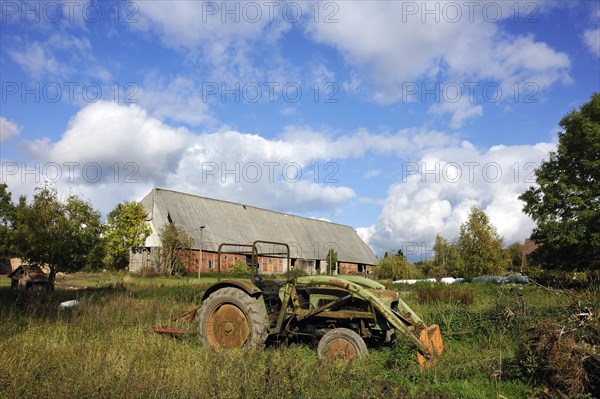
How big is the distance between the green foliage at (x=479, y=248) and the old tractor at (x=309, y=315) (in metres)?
27.2

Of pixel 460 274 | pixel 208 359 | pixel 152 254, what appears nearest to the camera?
pixel 208 359

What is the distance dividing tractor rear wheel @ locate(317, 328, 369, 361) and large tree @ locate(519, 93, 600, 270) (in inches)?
879

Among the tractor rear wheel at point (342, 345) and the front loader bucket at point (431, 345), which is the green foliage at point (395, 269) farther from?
the tractor rear wheel at point (342, 345)

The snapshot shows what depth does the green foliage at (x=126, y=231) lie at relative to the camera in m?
Answer: 44.4

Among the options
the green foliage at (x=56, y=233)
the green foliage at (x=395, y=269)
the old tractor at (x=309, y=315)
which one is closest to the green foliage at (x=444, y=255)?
the green foliage at (x=395, y=269)

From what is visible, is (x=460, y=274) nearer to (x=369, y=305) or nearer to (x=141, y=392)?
(x=369, y=305)

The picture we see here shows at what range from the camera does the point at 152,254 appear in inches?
1725

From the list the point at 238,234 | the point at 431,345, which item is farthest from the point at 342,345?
the point at 238,234

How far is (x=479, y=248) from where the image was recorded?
32.9 meters

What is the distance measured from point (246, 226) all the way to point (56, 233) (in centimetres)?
3147

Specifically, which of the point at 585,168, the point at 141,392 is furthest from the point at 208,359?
the point at 585,168

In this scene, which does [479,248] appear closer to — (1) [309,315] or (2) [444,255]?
(2) [444,255]

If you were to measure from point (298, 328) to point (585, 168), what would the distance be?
81.2 ft

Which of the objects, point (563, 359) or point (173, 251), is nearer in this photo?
point (563, 359)
